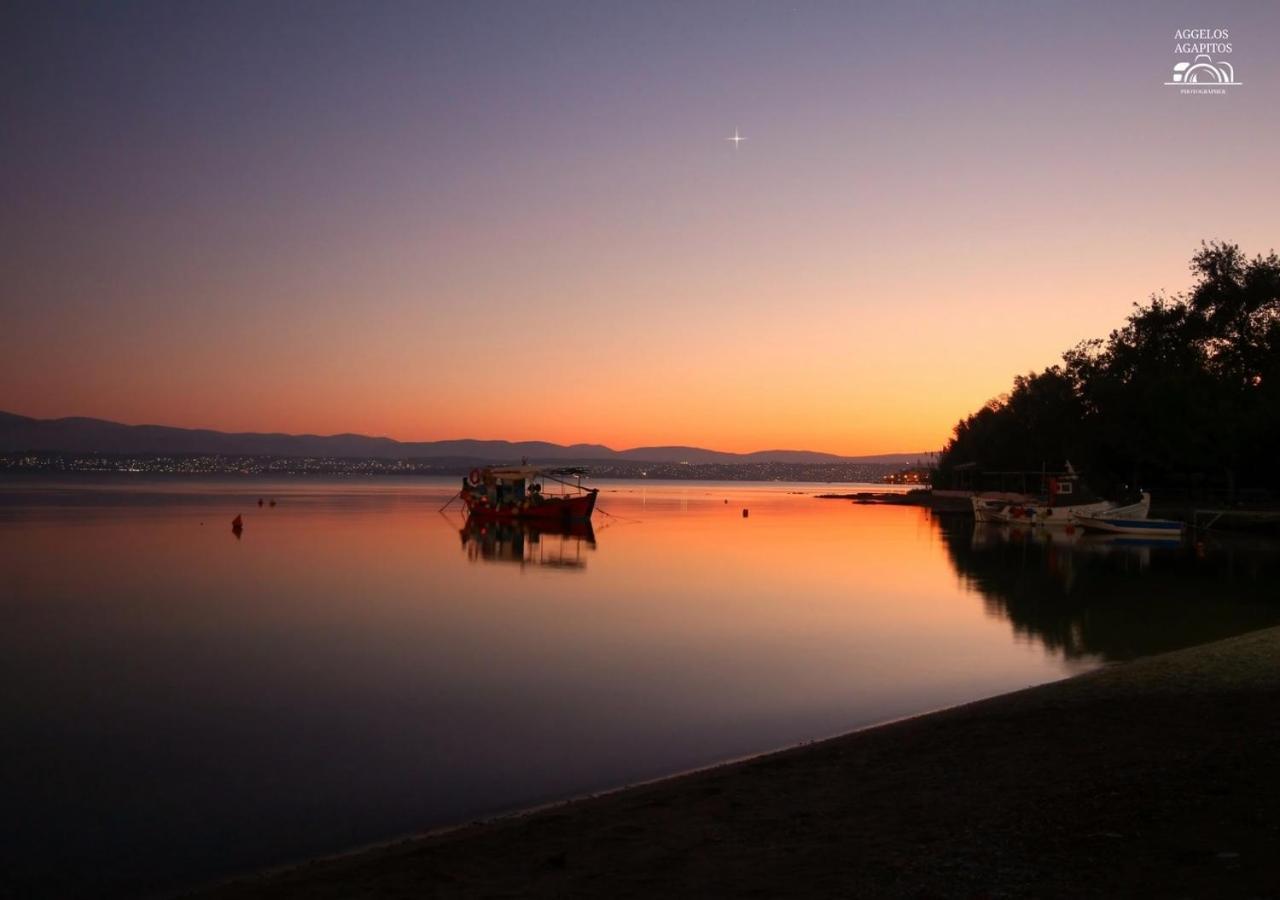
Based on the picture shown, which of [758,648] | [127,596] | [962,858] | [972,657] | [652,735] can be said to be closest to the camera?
[962,858]

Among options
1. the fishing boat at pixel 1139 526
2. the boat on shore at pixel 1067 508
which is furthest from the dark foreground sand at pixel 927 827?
the boat on shore at pixel 1067 508

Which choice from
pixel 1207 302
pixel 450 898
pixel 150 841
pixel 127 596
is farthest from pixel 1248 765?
pixel 1207 302

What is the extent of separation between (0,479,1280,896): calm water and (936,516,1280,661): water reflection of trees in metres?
0.17

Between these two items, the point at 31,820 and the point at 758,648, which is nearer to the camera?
the point at 31,820

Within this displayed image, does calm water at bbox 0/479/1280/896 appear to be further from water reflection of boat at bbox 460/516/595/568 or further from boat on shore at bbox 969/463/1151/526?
boat on shore at bbox 969/463/1151/526

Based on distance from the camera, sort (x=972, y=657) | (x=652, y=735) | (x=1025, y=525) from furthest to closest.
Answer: (x=1025, y=525) → (x=972, y=657) → (x=652, y=735)

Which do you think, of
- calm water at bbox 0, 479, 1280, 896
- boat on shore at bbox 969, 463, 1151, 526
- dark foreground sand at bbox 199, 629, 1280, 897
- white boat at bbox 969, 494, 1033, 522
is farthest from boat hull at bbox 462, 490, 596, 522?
dark foreground sand at bbox 199, 629, 1280, 897

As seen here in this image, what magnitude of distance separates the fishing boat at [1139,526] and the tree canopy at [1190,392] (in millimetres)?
7938

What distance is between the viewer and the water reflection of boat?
1519 inches

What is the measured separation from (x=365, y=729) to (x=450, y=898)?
6.60m

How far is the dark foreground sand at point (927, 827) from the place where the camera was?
5820 mm

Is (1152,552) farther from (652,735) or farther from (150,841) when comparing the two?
(150,841)

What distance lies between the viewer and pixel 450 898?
6.25 metres

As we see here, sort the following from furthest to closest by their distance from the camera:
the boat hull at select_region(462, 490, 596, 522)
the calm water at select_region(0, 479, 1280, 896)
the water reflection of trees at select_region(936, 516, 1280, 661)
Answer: the boat hull at select_region(462, 490, 596, 522)
the water reflection of trees at select_region(936, 516, 1280, 661)
the calm water at select_region(0, 479, 1280, 896)
